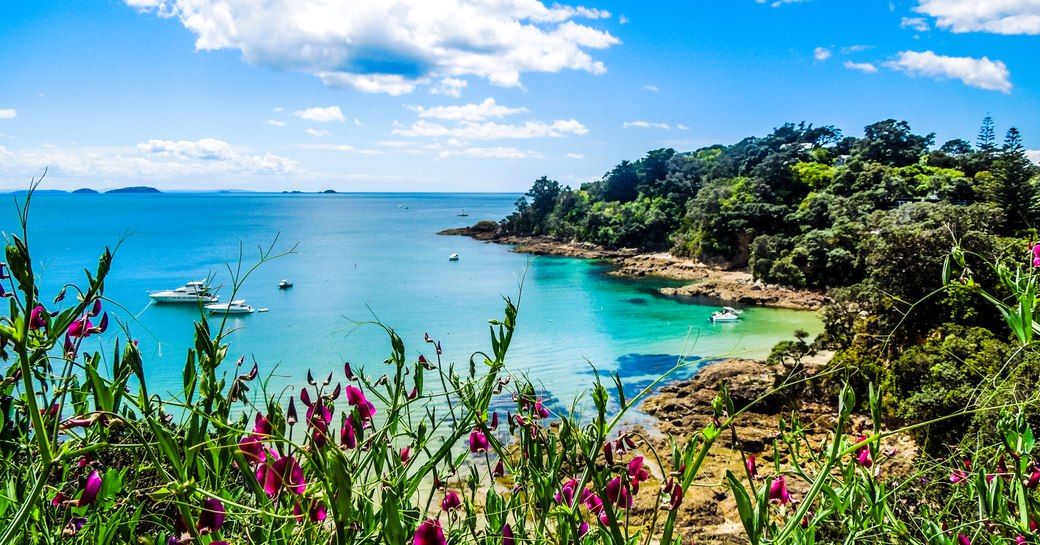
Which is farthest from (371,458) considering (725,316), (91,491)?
(725,316)

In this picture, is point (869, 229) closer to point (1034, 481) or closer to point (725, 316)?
point (725, 316)

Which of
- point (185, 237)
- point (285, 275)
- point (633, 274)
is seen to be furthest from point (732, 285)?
point (185, 237)

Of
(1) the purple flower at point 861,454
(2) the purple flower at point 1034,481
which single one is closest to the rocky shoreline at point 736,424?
(1) the purple flower at point 861,454

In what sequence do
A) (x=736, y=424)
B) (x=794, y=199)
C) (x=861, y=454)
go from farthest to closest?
(x=794, y=199) → (x=736, y=424) → (x=861, y=454)

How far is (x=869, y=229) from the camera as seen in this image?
23922 mm

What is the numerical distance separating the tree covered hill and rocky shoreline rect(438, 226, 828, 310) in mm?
817

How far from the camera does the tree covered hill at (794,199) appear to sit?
23306 millimetres

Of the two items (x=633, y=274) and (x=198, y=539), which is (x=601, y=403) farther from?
(x=633, y=274)

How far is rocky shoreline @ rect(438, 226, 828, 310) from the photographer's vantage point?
24.2 m

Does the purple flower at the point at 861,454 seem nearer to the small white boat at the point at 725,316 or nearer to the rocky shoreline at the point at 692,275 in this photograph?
the rocky shoreline at the point at 692,275

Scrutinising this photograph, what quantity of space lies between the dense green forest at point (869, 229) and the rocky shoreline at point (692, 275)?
834 mm

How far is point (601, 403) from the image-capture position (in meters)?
1.07

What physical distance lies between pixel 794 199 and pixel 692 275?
714 cm

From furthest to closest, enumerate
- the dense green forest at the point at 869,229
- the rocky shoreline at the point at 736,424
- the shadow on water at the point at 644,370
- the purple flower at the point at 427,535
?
the shadow on water at the point at 644,370, the dense green forest at the point at 869,229, the rocky shoreline at the point at 736,424, the purple flower at the point at 427,535
